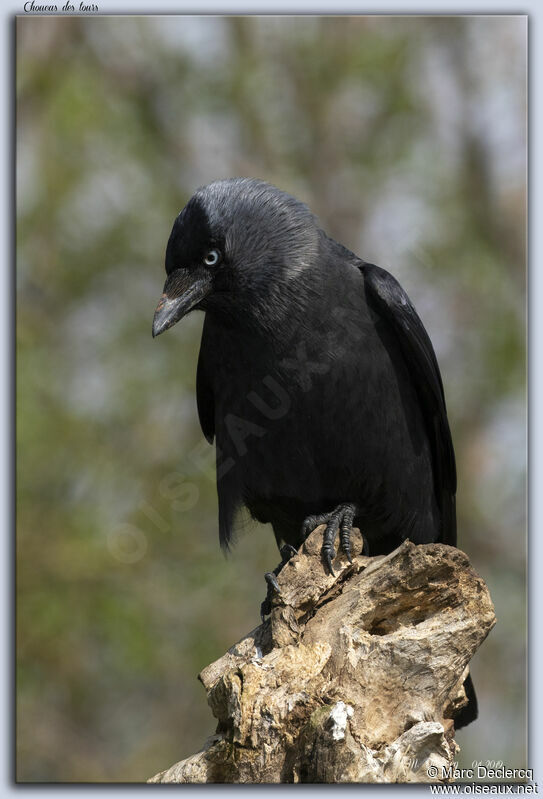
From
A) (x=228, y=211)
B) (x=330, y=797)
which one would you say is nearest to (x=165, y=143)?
(x=228, y=211)

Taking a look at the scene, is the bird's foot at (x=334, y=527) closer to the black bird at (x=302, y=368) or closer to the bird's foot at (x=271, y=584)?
the black bird at (x=302, y=368)

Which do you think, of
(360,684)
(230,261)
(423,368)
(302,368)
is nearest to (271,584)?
(360,684)

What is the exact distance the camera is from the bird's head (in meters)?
4.38

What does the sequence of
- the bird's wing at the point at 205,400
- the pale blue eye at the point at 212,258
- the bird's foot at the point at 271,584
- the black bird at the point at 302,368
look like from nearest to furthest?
1. the bird's foot at the point at 271,584
2. the black bird at the point at 302,368
3. the pale blue eye at the point at 212,258
4. the bird's wing at the point at 205,400

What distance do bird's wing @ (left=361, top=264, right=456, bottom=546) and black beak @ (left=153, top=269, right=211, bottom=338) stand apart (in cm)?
84

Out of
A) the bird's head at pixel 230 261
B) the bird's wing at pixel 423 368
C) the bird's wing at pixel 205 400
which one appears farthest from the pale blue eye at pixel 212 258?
the bird's wing at pixel 423 368

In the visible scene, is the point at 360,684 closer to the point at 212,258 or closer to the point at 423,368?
the point at 423,368

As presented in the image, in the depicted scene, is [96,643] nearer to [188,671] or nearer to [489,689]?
[188,671]

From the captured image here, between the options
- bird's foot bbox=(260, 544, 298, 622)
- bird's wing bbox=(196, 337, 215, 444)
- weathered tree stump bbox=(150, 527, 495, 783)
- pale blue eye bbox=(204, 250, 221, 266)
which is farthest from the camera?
bird's wing bbox=(196, 337, 215, 444)

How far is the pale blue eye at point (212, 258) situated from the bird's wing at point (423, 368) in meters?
0.76

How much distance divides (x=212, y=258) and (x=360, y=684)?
7.02 ft

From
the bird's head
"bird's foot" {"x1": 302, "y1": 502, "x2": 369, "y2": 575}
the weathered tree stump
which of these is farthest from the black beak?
the weathered tree stump

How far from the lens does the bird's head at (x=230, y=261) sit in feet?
14.4

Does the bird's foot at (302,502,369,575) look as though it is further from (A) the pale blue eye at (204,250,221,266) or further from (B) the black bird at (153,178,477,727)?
(A) the pale blue eye at (204,250,221,266)
